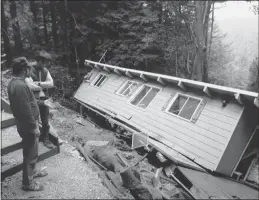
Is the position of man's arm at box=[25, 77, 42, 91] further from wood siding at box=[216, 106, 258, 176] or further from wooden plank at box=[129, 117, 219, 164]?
wood siding at box=[216, 106, 258, 176]

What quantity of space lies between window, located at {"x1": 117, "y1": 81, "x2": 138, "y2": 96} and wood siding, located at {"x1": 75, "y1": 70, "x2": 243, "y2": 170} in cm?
36

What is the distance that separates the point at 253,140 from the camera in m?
8.55

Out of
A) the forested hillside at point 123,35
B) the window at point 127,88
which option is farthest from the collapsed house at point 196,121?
the forested hillside at point 123,35

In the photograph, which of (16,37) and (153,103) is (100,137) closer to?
(153,103)

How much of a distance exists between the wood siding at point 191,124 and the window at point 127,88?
1.17 ft

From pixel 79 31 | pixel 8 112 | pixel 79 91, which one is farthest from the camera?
pixel 79 31

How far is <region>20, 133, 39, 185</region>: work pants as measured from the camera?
382 centimetres

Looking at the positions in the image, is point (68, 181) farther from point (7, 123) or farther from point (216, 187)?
point (216, 187)

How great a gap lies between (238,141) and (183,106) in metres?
2.37

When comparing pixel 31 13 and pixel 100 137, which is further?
pixel 31 13

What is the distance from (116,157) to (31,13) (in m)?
23.3

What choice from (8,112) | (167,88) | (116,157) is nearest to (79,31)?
(167,88)

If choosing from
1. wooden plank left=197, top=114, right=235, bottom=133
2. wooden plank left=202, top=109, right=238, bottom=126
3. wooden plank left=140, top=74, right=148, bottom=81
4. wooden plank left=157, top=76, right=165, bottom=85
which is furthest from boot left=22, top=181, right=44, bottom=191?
wooden plank left=140, top=74, right=148, bottom=81

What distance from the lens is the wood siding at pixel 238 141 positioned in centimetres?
679
